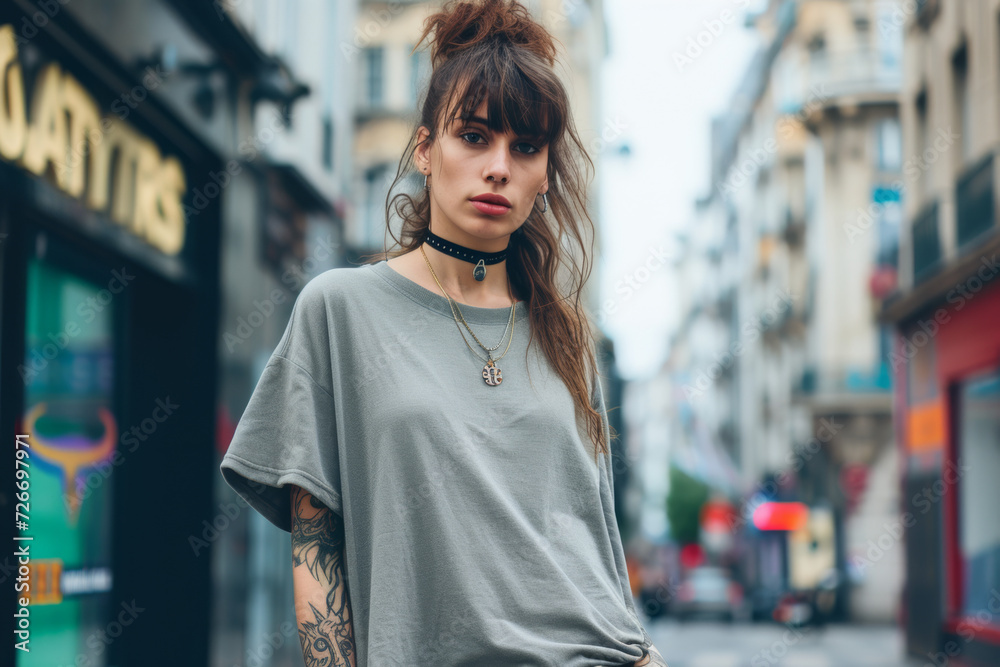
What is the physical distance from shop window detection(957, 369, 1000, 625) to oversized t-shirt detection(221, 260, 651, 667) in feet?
44.9

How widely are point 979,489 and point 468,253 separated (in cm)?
1496

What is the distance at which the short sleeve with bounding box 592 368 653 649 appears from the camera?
214 cm

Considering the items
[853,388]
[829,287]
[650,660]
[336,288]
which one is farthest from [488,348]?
[829,287]

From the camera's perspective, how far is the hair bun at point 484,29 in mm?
2090

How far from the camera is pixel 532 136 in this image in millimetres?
2018

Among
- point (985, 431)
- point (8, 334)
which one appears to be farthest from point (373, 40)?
point (8, 334)

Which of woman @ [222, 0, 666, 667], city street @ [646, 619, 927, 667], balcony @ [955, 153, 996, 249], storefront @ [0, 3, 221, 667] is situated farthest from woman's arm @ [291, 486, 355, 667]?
city street @ [646, 619, 927, 667]

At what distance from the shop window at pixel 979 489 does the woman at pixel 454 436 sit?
13.7 metres

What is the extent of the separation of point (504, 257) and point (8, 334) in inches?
149

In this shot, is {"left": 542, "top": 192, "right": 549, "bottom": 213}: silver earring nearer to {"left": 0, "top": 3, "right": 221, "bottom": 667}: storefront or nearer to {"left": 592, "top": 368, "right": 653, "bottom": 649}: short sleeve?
{"left": 592, "top": 368, "right": 653, "bottom": 649}: short sleeve

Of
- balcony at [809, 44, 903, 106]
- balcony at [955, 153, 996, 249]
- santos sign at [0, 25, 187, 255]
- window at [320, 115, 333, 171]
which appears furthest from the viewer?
balcony at [809, 44, 903, 106]

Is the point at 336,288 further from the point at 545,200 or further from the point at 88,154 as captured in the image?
the point at 88,154

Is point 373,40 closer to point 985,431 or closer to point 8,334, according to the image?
point 985,431

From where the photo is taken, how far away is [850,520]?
32531 millimetres
